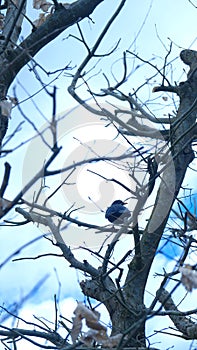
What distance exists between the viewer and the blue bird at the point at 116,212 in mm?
4238

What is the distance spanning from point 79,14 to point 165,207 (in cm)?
164

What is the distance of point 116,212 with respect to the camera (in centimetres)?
432

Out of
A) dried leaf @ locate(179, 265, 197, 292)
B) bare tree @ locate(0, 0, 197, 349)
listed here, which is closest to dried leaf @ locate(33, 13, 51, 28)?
bare tree @ locate(0, 0, 197, 349)

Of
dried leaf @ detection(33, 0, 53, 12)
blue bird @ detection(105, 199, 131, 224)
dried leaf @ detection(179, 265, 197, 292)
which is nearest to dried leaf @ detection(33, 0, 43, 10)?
dried leaf @ detection(33, 0, 53, 12)

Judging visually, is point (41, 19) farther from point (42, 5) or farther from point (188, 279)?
point (188, 279)

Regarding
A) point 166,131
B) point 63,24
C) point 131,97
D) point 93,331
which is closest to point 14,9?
point 63,24

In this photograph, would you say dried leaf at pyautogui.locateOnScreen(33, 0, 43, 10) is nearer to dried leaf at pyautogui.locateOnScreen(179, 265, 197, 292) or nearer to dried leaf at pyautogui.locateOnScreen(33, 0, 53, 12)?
dried leaf at pyautogui.locateOnScreen(33, 0, 53, 12)

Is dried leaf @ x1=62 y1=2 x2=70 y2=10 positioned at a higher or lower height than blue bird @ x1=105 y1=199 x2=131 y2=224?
higher

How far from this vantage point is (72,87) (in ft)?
11.7

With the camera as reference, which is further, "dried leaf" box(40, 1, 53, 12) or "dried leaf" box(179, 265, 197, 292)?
"dried leaf" box(40, 1, 53, 12)

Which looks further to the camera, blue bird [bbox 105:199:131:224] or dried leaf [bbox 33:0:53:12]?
blue bird [bbox 105:199:131:224]

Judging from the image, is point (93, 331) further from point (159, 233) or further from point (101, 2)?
point (101, 2)

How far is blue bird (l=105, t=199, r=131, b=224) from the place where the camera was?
13.9 feet

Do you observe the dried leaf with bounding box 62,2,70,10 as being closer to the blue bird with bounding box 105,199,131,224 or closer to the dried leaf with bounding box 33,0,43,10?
the dried leaf with bounding box 33,0,43,10
